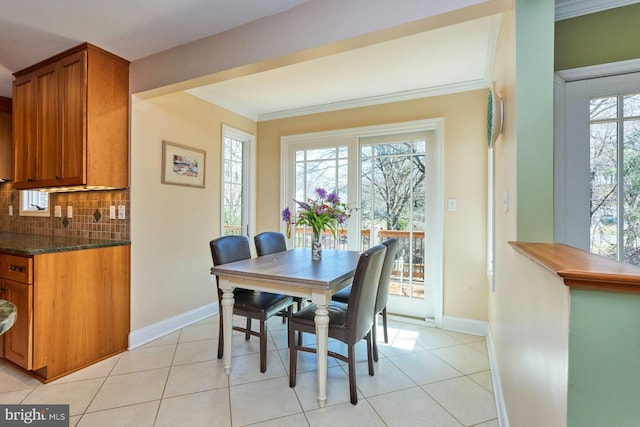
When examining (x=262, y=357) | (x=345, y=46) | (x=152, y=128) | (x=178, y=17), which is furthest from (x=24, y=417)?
(x=345, y=46)

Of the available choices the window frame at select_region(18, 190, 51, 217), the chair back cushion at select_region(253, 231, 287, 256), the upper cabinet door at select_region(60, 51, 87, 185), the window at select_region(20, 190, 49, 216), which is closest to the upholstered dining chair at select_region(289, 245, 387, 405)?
the chair back cushion at select_region(253, 231, 287, 256)

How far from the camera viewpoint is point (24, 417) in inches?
67.1

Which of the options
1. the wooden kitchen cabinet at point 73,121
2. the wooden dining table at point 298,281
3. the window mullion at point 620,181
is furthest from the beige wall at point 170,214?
the window mullion at point 620,181

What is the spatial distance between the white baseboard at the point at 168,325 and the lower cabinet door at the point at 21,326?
0.66 meters

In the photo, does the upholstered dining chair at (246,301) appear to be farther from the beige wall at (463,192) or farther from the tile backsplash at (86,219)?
the beige wall at (463,192)

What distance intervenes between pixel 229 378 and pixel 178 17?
2.44 metres

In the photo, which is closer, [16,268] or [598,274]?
[598,274]

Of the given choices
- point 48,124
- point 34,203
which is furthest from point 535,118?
point 34,203

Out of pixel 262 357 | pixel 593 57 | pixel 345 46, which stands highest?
pixel 345 46

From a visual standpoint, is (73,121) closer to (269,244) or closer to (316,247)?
(269,244)

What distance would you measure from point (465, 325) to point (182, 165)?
126 inches

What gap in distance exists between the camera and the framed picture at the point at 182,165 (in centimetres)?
283

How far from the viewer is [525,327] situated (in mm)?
1161

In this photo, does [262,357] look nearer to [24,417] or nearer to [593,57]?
[24,417]
